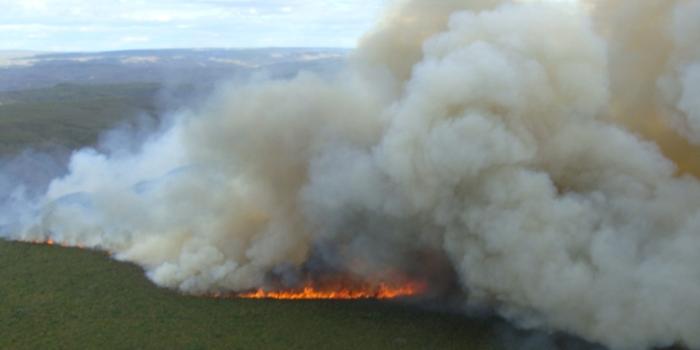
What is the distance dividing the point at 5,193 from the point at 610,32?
55707mm

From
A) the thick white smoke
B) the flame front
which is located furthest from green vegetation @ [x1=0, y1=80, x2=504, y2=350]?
the thick white smoke

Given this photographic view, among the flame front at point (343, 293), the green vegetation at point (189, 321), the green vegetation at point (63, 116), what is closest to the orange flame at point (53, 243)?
the green vegetation at point (189, 321)

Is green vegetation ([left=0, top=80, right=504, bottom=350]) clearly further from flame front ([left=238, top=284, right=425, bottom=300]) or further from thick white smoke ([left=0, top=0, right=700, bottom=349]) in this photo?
thick white smoke ([left=0, top=0, right=700, bottom=349])

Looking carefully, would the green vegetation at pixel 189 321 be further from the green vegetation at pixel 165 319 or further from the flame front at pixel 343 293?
the flame front at pixel 343 293

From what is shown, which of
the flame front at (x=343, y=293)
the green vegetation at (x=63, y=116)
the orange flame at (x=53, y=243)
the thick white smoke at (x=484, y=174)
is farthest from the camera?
the green vegetation at (x=63, y=116)

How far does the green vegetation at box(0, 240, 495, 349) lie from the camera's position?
31.5m

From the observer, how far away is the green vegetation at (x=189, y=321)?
31547 millimetres

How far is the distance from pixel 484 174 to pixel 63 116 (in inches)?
4493

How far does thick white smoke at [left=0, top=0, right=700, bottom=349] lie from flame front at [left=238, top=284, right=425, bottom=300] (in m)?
0.90

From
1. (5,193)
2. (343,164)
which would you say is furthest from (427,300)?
(5,193)

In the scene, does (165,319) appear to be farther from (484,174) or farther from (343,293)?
(484,174)

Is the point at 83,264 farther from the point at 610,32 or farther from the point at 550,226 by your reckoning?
the point at 610,32

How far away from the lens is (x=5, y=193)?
6644 cm

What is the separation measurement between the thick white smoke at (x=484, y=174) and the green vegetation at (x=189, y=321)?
231cm
